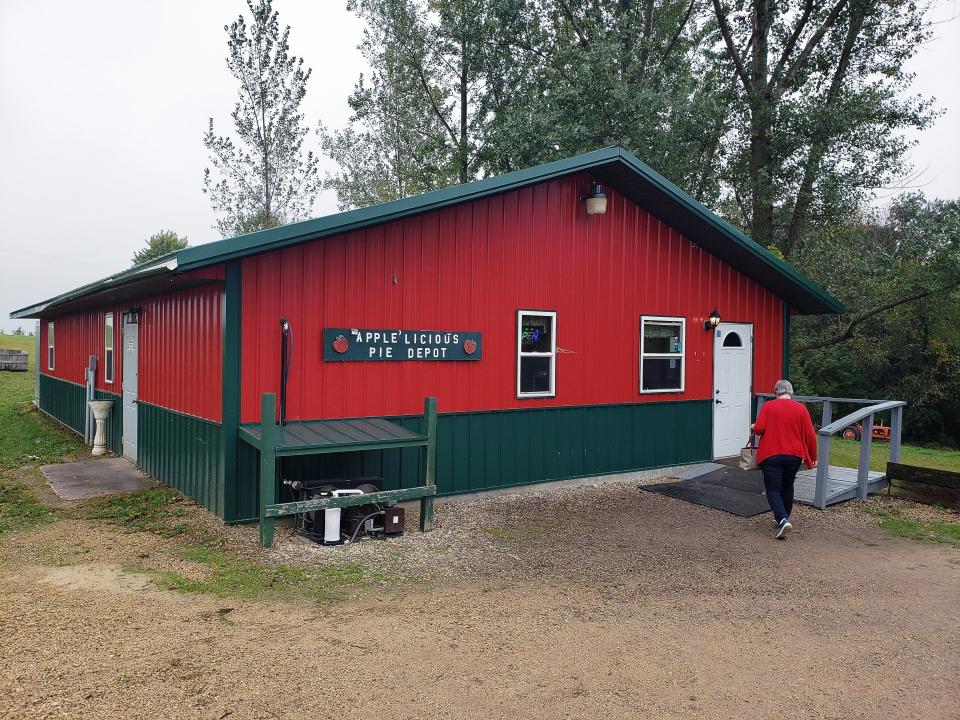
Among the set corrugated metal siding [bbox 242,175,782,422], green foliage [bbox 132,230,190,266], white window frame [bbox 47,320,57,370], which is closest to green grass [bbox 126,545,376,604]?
corrugated metal siding [bbox 242,175,782,422]

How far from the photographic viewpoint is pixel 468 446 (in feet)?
26.3

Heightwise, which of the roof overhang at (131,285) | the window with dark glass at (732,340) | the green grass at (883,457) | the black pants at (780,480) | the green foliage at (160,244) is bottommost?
the green grass at (883,457)

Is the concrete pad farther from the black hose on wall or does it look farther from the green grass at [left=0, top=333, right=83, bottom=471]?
the black hose on wall

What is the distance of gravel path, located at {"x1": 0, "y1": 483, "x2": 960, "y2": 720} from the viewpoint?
11.4ft

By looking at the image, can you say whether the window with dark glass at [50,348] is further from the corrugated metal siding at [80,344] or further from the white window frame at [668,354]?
the white window frame at [668,354]

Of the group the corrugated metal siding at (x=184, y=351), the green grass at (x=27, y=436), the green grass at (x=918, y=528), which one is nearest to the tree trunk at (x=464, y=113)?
the green grass at (x=27, y=436)

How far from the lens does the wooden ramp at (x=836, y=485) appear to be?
26.9ft

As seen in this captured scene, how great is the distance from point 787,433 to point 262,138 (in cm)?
2153

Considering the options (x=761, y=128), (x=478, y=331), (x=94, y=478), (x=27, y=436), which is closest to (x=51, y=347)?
(x=27, y=436)

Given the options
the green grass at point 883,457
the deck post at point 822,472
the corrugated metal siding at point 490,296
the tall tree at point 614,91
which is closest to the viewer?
the corrugated metal siding at point 490,296

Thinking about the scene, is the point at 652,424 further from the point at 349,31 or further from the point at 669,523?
the point at 349,31

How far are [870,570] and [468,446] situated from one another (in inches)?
167

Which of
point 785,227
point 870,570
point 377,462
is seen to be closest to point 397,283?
point 377,462

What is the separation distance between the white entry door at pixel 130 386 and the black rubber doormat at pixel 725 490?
736 centimetres
